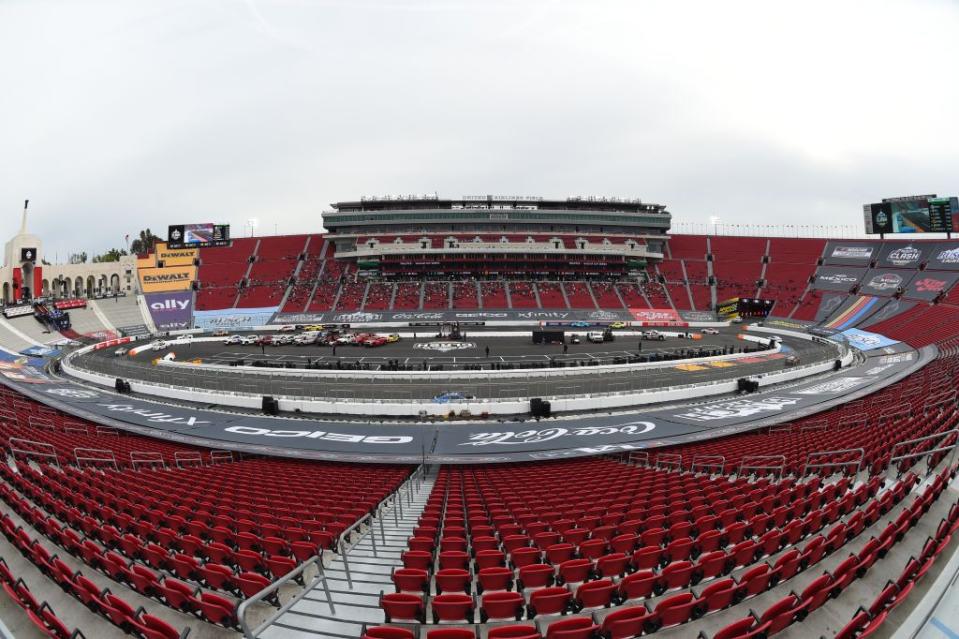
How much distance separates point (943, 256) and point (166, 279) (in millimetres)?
113075

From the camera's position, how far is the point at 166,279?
230ft

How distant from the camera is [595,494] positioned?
987cm

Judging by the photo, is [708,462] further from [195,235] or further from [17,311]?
[195,235]

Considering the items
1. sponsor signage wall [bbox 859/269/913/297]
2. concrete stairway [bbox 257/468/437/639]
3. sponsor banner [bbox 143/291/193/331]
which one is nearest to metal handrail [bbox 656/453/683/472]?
concrete stairway [bbox 257/468/437/639]

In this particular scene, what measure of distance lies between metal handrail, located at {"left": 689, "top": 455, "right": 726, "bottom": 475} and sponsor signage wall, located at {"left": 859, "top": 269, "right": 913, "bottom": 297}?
200 feet

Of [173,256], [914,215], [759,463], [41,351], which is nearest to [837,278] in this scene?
[914,215]

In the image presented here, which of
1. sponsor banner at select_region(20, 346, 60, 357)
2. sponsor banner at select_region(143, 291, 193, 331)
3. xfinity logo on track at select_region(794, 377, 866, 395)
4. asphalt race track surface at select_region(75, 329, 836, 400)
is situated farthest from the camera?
sponsor banner at select_region(143, 291, 193, 331)

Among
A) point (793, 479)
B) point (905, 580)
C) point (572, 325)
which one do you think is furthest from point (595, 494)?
point (572, 325)

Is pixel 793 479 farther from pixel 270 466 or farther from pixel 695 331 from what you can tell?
pixel 695 331

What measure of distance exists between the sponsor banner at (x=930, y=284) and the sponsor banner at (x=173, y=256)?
10525cm

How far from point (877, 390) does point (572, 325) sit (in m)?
33.7

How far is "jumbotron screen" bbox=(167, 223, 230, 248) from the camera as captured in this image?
6862 cm

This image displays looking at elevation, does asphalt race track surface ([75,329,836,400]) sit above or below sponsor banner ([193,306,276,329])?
below

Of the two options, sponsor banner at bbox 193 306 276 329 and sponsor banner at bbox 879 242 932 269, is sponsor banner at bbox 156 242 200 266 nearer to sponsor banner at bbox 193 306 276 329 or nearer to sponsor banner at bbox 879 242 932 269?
sponsor banner at bbox 193 306 276 329
